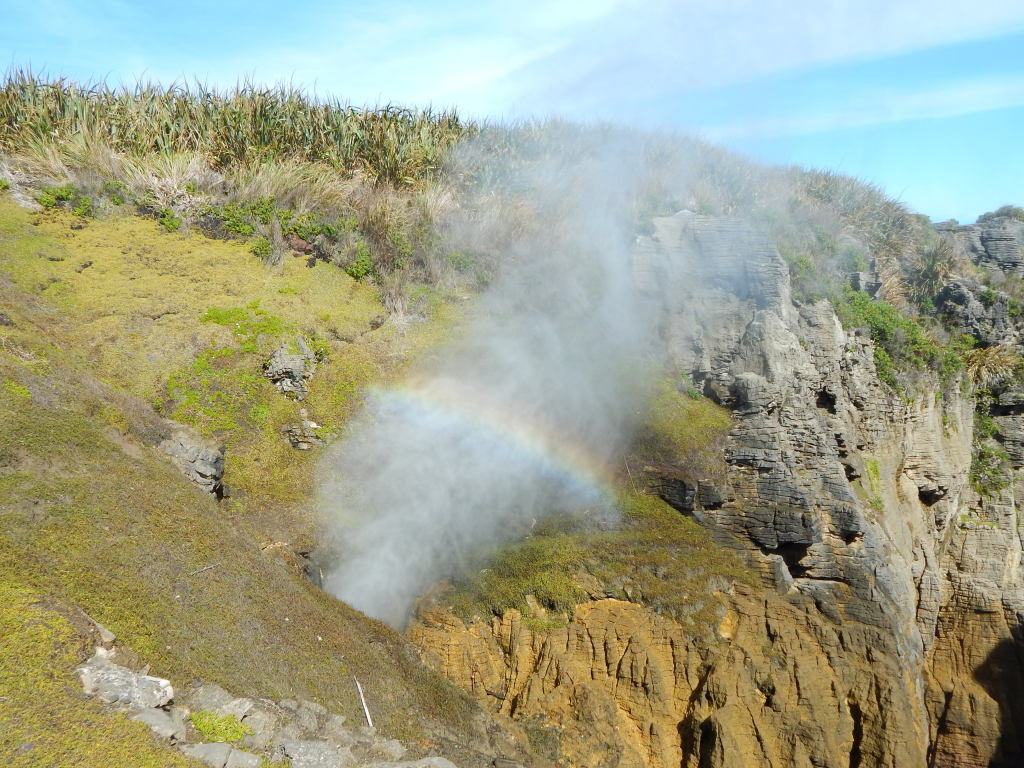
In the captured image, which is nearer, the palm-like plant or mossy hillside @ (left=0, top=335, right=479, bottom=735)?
mossy hillside @ (left=0, top=335, right=479, bottom=735)

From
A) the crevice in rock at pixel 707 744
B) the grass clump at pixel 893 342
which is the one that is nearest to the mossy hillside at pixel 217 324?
the crevice in rock at pixel 707 744

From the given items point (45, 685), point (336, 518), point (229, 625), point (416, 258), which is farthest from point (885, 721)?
point (416, 258)

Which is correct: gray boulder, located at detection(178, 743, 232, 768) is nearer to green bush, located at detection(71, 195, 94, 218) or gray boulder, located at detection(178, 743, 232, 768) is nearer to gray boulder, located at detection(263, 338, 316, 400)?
gray boulder, located at detection(263, 338, 316, 400)

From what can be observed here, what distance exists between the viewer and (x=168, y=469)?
7.42m

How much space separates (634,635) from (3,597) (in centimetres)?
642

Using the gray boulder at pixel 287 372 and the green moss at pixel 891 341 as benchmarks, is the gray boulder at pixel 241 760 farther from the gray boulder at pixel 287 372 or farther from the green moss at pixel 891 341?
the green moss at pixel 891 341

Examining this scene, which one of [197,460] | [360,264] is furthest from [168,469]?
[360,264]

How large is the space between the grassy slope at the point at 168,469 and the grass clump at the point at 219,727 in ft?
1.33

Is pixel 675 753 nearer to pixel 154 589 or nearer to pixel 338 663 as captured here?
pixel 338 663

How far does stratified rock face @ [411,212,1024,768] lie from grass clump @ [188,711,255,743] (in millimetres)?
3759

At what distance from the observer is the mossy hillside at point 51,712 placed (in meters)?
3.74

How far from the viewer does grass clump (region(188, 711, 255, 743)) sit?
14.9 ft

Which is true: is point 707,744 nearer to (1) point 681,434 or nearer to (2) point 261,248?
(1) point 681,434

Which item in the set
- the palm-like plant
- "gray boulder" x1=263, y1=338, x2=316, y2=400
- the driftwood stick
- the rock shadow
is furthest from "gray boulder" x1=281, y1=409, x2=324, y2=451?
the palm-like plant
